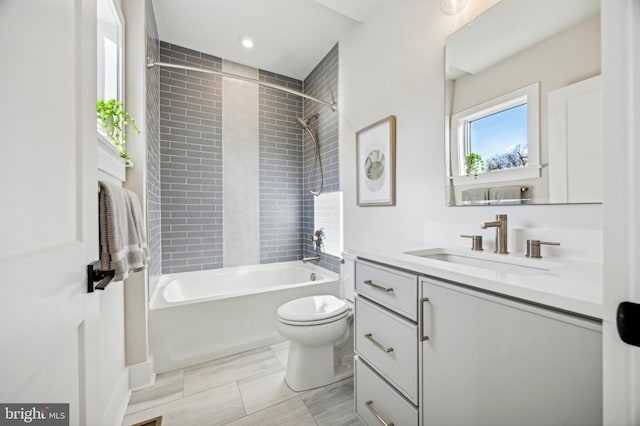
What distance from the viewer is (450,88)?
56.7 inches

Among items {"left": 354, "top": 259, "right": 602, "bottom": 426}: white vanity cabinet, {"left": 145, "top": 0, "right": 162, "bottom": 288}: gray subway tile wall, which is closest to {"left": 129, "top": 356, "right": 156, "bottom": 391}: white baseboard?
{"left": 145, "top": 0, "right": 162, "bottom": 288}: gray subway tile wall

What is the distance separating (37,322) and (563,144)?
5.32 feet

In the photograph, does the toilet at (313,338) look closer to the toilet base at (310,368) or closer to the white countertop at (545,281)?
the toilet base at (310,368)

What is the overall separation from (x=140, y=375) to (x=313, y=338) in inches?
46.3

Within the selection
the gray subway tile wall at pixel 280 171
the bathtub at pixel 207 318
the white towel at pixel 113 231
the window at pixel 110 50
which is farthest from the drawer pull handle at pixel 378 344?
the gray subway tile wall at pixel 280 171

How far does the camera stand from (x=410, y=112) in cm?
172

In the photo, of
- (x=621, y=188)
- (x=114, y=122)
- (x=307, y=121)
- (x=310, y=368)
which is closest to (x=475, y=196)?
(x=621, y=188)

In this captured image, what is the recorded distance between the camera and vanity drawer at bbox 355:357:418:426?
1033mm

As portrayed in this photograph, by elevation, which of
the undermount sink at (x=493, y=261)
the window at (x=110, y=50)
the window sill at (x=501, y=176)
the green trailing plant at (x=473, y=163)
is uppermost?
the window at (x=110, y=50)

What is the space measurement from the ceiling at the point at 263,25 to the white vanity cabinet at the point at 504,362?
2.24 meters

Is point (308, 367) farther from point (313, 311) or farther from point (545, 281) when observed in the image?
point (545, 281)

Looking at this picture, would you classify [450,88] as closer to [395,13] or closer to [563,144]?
[563,144]

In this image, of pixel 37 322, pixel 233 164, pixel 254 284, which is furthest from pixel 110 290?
pixel 233 164

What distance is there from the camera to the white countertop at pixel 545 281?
1.86 feet
